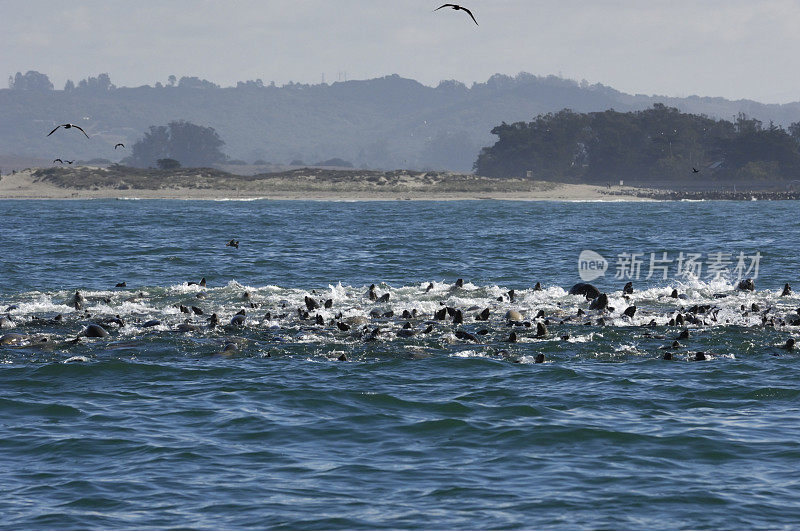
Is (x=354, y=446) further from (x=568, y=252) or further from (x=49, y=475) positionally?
(x=568, y=252)

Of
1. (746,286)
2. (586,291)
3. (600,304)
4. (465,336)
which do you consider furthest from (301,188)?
(465,336)

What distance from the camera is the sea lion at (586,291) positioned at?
98.4 ft

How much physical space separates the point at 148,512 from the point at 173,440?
287 cm

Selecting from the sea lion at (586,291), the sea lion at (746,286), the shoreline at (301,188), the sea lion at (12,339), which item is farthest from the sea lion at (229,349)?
the shoreline at (301,188)

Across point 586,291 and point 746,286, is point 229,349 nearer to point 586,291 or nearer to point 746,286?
point 586,291

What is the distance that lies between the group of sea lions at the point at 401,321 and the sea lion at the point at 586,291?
883 millimetres

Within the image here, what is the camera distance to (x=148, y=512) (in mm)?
11742

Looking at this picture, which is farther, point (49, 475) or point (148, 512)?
point (49, 475)

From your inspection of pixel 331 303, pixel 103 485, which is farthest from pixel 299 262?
pixel 103 485

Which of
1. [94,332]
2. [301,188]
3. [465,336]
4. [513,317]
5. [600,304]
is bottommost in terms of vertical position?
[94,332]

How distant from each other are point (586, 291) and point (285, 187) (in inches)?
4808

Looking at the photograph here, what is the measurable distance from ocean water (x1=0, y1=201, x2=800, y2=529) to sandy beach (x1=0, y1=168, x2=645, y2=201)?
111 metres

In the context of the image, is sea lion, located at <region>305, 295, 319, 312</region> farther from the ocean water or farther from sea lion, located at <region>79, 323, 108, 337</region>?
sea lion, located at <region>79, 323, 108, 337</region>

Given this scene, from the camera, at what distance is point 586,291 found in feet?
100
